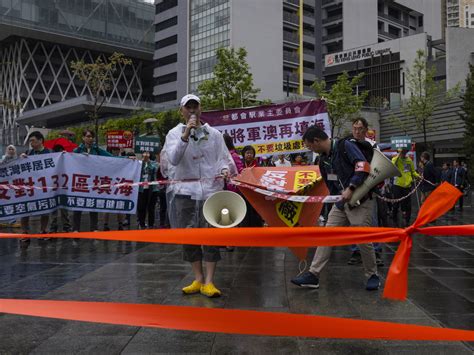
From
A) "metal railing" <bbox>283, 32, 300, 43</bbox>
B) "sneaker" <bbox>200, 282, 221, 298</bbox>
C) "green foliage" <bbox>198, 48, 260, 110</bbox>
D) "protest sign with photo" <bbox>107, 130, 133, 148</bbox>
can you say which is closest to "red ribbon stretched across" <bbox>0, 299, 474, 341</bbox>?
"sneaker" <bbox>200, 282, 221, 298</bbox>

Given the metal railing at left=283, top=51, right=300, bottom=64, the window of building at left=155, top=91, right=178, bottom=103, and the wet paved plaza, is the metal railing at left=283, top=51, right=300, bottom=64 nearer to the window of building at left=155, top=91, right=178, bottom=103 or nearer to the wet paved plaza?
the window of building at left=155, top=91, right=178, bottom=103

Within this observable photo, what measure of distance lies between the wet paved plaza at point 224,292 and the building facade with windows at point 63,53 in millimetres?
82228

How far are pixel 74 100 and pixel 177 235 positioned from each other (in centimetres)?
8821

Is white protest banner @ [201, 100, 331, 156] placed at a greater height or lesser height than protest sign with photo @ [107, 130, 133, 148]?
lesser

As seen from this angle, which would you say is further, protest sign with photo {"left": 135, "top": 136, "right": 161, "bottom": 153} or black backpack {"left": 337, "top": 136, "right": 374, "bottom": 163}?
protest sign with photo {"left": 135, "top": 136, "right": 161, "bottom": 153}

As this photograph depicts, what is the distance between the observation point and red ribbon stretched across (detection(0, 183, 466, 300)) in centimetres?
292

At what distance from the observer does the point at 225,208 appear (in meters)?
4.81

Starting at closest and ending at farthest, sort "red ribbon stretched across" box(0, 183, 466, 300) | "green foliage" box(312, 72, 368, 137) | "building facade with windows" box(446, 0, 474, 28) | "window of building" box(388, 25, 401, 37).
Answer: "red ribbon stretched across" box(0, 183, 466, 300) < "green foliage" box(312, 72, 368, 137) < "window of building" box(388, 25, 401, 37) < "building facade with windows" box(446, 0, 474, 28)

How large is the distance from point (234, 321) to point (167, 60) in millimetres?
79911

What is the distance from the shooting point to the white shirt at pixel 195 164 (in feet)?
15.9

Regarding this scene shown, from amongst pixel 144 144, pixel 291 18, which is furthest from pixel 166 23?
pixel 144 144

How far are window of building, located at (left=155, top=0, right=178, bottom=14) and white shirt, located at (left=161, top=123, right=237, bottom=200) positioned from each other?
252ft

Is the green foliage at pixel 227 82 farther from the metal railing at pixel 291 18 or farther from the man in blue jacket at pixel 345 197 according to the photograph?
the metal railing at pixel 291 18

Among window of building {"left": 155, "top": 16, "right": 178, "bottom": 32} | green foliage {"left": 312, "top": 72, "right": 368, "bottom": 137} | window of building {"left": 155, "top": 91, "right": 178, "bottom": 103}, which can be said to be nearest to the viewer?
green foliage {"left": 312, "top": 72, "right": 368, "bottom": 137}
